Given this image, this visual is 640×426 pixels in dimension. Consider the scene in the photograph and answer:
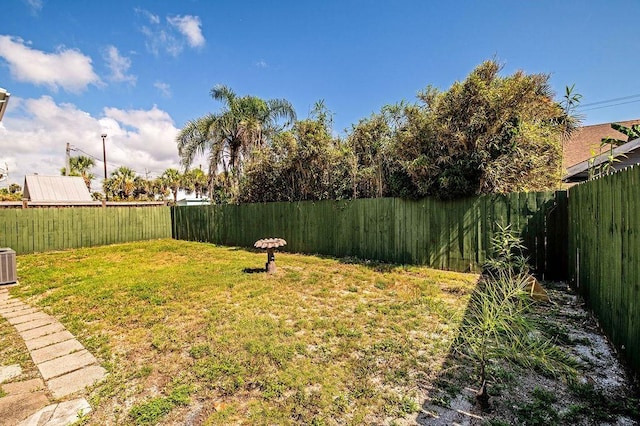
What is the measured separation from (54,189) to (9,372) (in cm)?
1376

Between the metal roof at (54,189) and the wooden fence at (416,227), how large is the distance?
862cm

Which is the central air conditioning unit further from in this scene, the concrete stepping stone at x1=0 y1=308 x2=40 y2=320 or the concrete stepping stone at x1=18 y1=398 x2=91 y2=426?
the concrete stepping stone at x1=18 y1=398 x2=91 y2=426

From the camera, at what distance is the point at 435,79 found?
5547 millimetres

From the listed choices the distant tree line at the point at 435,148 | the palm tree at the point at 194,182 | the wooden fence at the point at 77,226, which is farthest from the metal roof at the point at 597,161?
the palm tree at the point at 194,182

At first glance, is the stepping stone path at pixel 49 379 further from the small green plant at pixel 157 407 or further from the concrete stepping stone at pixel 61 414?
the small green plant at pixel 157 407

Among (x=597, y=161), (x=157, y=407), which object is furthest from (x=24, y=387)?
(x=597, y=161)

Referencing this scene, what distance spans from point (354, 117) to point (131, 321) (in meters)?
6.36

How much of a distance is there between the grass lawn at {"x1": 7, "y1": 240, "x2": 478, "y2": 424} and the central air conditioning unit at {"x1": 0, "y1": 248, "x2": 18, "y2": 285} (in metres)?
0.35

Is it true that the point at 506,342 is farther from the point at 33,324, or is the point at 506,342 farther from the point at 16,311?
the point at 16,311

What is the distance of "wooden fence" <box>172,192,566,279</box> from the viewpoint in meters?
4.65

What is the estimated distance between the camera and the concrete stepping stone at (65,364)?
224 centimetres

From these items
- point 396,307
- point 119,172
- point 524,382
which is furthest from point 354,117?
point 119,172

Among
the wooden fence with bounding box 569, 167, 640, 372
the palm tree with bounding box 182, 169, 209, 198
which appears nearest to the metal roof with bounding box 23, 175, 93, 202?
the palm tree with bounding box 182, 169, 209, 198

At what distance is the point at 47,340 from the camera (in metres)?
2.84
